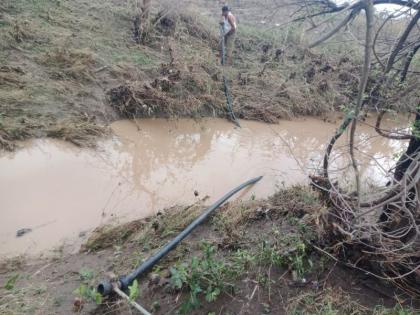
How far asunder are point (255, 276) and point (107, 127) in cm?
342

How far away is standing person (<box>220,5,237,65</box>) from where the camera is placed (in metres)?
7.91

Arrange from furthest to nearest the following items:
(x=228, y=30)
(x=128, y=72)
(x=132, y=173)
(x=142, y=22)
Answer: (x=228, y=30) → (x=142, y=22) → (x=128, y=72) → (x=132, y=173)

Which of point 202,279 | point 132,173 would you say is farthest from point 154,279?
point 132,173

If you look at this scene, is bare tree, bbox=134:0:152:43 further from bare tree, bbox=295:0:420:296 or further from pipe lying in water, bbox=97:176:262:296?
bare tree, bbox=295:0:420:296

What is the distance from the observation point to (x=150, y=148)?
17.9 feet

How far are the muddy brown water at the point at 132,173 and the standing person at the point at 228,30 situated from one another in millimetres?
2469

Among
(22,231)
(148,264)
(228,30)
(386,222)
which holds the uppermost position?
(228,30)

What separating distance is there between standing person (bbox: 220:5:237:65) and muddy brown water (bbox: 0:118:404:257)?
2.47m

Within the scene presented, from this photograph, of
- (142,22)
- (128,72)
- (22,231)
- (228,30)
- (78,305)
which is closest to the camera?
(78,305)

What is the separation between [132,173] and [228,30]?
4825 mm

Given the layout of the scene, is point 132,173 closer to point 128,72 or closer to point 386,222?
point 128,72

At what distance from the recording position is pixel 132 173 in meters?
4.79

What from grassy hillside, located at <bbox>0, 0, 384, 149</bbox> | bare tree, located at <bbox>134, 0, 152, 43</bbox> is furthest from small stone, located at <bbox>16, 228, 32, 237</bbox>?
bare tree, located at <bbox>134, 0, 152, 43</bbox>

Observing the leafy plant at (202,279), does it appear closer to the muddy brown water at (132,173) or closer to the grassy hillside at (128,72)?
the muddy brown water at (132,173)
